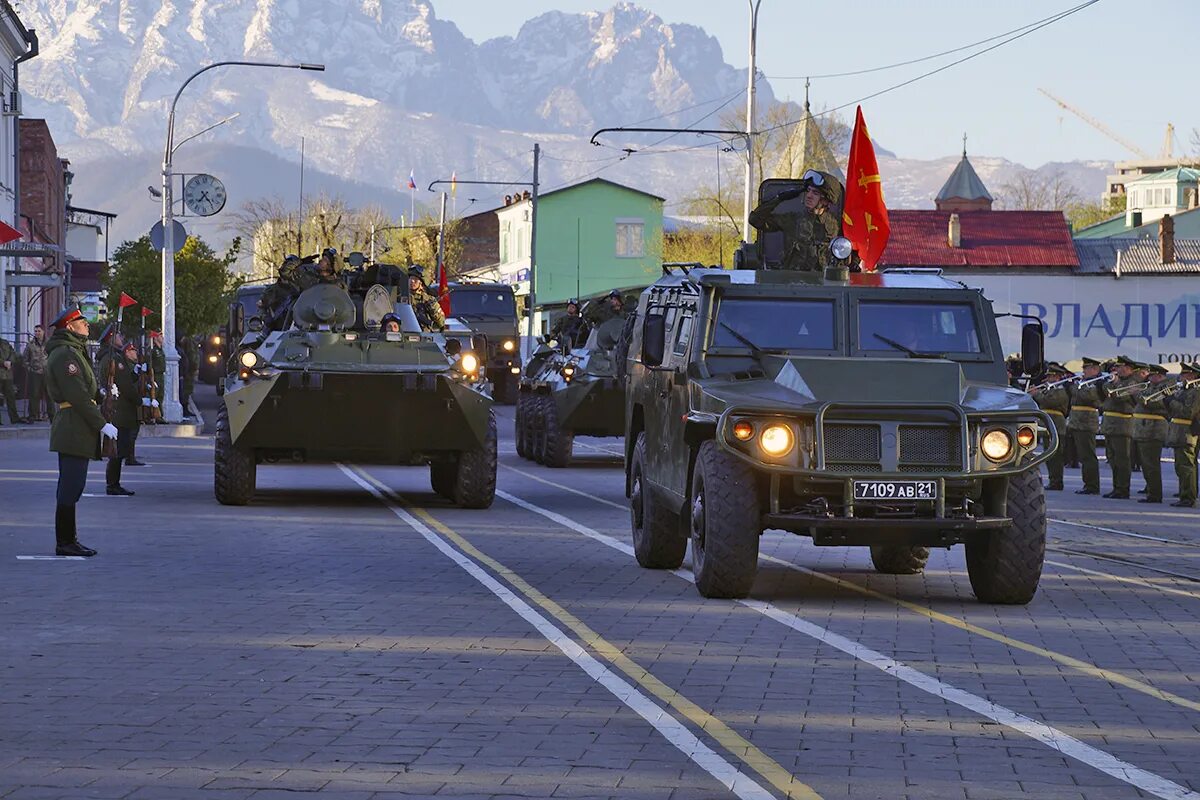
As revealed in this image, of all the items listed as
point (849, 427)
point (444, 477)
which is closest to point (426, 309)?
point (444, 477)

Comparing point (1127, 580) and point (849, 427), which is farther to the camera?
point (1127, 580)

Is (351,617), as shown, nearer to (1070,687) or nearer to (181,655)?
(181,655)

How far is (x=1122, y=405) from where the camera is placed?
28547mm

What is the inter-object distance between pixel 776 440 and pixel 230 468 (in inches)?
372

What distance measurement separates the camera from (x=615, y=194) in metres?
111

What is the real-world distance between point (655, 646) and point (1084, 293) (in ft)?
223

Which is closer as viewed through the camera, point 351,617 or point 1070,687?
point 1070,687

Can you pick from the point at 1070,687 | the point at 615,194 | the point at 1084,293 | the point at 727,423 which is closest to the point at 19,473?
the point at 727,423

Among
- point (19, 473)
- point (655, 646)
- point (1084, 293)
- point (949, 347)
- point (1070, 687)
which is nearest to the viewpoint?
point (1070, 687)

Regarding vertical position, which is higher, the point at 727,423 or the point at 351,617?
the point at 727,423

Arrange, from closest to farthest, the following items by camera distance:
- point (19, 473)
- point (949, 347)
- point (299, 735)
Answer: point (299, 735), point (949, 347), point (19, 473)

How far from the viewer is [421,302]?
25000 mm

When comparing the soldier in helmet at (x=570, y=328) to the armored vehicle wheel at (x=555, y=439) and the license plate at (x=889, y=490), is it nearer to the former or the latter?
the armored vehicle wheel at (x=555, y=439)

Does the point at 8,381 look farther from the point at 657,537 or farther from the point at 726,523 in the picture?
the point at 726,523
